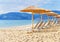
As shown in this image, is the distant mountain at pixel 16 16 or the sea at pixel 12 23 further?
the sea at pixel 12 23

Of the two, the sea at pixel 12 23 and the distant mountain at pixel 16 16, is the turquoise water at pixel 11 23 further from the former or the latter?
the distant mountain at pixel 16 16

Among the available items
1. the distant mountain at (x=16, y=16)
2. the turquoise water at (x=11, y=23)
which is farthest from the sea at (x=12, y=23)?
the distant mountain at (x=16, y=16)

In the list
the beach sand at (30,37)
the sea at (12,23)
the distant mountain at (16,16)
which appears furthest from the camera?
the sea at (12,23)

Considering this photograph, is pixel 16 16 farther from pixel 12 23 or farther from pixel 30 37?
pixel 30 37

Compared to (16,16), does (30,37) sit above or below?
above

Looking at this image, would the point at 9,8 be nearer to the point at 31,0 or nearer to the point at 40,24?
the point at 31,0

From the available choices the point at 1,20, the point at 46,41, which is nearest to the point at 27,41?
the point at 46,41

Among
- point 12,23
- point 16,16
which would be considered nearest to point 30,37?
point 16,16

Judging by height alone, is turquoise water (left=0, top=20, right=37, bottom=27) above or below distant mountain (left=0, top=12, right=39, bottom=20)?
below

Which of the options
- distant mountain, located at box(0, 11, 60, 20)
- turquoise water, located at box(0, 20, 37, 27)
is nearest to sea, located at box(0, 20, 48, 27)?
turquoise water, located at box(0, 20, 37, 27)

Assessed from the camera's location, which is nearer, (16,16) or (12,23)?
(16,16)

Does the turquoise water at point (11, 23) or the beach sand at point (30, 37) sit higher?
A: the beach sand at point (30, 37)

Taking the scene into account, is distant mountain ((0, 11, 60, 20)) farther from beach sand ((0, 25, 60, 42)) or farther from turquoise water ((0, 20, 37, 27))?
beach sand ((0, 25, 60, 42))

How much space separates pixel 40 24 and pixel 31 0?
2.19 metres
